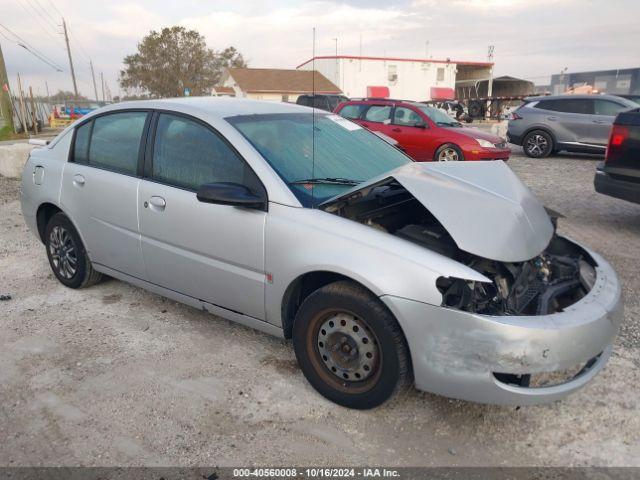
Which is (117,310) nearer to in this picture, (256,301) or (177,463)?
(256,301)

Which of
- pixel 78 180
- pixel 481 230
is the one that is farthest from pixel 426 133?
pixel 481 230

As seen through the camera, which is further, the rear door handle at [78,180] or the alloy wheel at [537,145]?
the alloy wheel at [537,145]

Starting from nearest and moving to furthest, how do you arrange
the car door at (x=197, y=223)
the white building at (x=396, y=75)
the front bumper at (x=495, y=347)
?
1. the front bumper at (x=495, y=347)
2. the car door at (x=197, y=223)
3. the white building at (x=396, y=75)

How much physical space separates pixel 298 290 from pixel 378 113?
358 inches

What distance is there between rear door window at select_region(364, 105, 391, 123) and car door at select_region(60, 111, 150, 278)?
8.03 meters

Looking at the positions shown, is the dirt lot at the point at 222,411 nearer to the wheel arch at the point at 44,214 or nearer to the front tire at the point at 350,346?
the front tire at the point at 350,346

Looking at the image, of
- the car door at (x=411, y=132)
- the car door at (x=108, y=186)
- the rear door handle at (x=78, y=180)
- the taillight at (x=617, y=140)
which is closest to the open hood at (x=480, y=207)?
the car door at (x=108, y=186)

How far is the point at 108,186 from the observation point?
3.70m

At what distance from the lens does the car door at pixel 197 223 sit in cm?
296

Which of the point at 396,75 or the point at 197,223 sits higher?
the point at 396,75

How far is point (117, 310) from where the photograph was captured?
4.03m

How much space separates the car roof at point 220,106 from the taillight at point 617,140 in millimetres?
3906

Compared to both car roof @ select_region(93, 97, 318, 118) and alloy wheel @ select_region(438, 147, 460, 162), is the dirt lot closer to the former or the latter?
car roof @ select_region(93, 97, 318, 118)

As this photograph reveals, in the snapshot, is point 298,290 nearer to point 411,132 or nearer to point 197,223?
point 197,223
